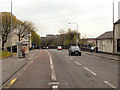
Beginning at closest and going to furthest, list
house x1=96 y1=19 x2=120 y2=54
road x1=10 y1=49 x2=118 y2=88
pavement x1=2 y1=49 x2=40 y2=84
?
road x1=10 y1=49 x2=118 y2=88 → pavement x1=2 y1=49 x2=40 y2=84 → house x1=96 y1=19 x2=120 y2=54

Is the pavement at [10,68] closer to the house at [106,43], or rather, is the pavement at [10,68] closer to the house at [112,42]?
the house at [112,42]

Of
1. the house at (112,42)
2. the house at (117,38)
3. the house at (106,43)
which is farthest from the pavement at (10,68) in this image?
the house at (106,43)

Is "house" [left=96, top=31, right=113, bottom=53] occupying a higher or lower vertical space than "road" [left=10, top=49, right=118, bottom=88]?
higher

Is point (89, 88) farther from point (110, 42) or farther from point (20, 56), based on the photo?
point (110, 42)

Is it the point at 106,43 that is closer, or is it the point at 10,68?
the point at 10,68

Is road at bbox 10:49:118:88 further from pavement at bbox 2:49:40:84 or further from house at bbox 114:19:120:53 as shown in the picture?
house at bbox 114:19:120:53

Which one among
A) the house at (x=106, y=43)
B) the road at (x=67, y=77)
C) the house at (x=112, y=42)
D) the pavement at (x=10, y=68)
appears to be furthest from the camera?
the house at (x=106, y=43)

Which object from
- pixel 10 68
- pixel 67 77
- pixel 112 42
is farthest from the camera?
pixel 112 42

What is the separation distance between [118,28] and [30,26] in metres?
27.1

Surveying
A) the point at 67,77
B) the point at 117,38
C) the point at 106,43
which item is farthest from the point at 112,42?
the point at 67,77

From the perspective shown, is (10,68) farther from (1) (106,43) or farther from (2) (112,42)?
(1) (106,43)

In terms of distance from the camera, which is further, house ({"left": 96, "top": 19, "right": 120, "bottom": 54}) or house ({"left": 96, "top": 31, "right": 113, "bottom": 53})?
house ({"left": 96, "top": 31, "right": 113, "bottom": 53})

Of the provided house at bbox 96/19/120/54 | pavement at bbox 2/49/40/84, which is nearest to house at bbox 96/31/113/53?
house at bbox 96/19/120/54

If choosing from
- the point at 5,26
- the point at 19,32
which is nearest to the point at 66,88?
the point at 5,26
